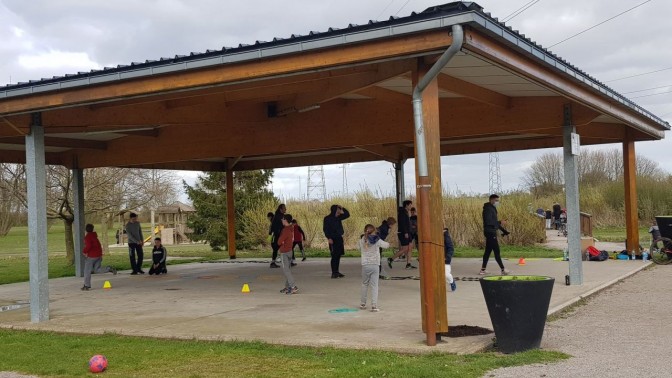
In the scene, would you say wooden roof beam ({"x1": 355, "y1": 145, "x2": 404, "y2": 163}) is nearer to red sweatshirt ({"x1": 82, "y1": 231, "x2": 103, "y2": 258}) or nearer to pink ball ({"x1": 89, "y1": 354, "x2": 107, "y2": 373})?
red sweatshirt ({"x1": 82, "y1": 231, "x2": 103, "y2": 258})

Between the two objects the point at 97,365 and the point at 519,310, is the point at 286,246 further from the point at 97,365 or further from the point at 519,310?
the point at 519,310

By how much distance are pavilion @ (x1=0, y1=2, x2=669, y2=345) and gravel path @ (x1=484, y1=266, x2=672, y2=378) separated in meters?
1.40

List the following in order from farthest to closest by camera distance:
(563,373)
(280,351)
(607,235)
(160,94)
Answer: (607,235)
(160,94)
(280,351)
(563,373)

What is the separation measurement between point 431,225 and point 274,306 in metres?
4.26

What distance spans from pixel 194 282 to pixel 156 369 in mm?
8801

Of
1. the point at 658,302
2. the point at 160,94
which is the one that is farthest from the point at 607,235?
the point at 160,94

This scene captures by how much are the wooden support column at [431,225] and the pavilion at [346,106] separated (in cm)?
1

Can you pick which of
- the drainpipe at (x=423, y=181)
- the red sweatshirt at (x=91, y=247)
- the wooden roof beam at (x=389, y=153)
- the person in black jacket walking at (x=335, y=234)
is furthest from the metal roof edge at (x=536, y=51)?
the red sweatshirt at (x=91, y=247)

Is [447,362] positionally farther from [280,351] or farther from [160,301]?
[160,301]

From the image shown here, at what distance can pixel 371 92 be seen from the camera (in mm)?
10805

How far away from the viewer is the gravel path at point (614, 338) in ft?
20.5

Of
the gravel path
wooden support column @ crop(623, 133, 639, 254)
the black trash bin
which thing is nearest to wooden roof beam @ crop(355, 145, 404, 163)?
wooden support column @ crop(623, 133, 639, 254)

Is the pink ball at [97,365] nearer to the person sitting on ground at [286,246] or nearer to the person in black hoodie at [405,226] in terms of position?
the person sitting on ground at [286,246]

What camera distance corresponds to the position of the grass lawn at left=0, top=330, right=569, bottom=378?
21.1 feet
